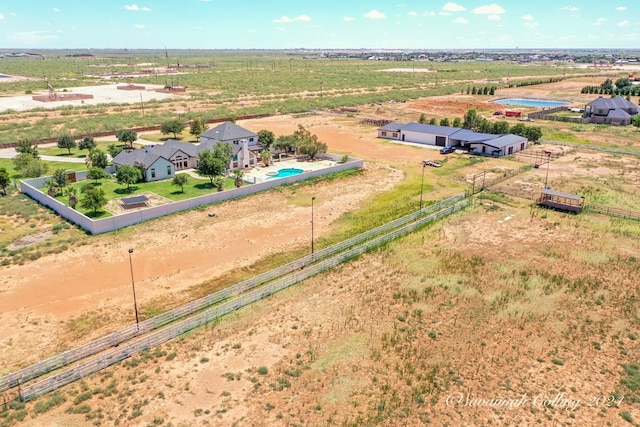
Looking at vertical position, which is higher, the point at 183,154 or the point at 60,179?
the point at 183,154

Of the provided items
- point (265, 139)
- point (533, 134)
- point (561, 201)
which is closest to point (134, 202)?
point (265, 139)

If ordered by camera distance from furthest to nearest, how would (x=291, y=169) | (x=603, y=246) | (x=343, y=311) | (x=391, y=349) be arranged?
(x=291, y=169) → (x=603, y=246) → (x=343, y=311) → (x=391, y=349)

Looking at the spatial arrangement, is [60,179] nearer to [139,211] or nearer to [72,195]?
[72,195]

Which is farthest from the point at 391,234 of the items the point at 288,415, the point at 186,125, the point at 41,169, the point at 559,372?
the point at 186,125

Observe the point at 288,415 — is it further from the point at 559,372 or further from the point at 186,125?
the point at 186,125

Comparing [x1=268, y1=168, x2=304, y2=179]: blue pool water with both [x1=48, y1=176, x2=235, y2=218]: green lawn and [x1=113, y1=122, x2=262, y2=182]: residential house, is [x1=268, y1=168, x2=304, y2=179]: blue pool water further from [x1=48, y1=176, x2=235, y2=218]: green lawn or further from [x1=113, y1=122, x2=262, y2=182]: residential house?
[x1=48, y1=176, x2=235, y2=218]: green lawn

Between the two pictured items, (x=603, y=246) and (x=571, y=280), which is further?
(x=603, y=246)

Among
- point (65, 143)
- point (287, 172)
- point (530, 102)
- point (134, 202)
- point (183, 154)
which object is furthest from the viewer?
point (530, 102)
